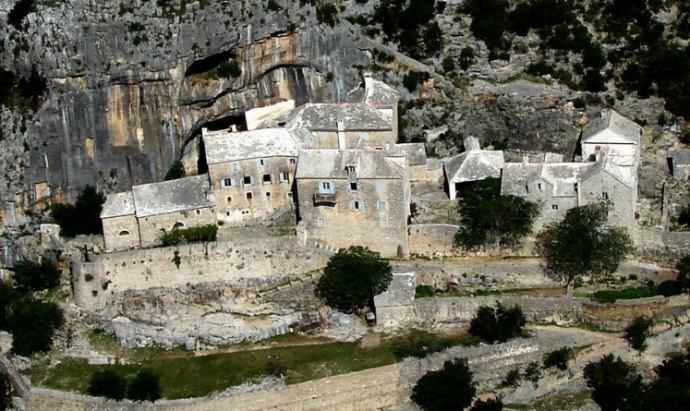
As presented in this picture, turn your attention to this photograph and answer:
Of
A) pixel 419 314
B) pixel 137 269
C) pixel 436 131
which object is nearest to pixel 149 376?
pixel 137 269

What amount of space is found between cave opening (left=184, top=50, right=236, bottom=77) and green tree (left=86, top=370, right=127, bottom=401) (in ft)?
64.9

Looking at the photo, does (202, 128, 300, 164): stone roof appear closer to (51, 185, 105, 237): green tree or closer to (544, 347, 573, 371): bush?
(51, 185, 105, 237): green tree

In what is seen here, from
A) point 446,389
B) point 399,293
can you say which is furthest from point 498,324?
point 399,293

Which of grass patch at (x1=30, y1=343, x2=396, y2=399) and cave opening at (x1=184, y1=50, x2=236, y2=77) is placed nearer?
grass patch at (x1=30, y1=343, x2=396, y2=399)

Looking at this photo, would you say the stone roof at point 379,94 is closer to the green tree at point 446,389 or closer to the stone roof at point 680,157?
the stone roof at point 680,157

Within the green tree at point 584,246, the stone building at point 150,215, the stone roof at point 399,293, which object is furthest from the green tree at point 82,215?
the green tree at point 584,246

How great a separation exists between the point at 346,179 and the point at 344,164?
79cm

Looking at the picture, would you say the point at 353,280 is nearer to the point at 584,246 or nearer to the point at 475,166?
the point at 475,166

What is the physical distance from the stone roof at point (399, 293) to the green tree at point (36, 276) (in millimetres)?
17956

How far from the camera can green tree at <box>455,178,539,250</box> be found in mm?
71812

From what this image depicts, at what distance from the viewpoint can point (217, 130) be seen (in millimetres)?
80875

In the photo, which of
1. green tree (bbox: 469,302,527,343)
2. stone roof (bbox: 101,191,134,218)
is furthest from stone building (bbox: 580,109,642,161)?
stone roof (bbox: 101,191,134,218)

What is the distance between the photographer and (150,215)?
242 feet

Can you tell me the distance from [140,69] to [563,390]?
28774mm
